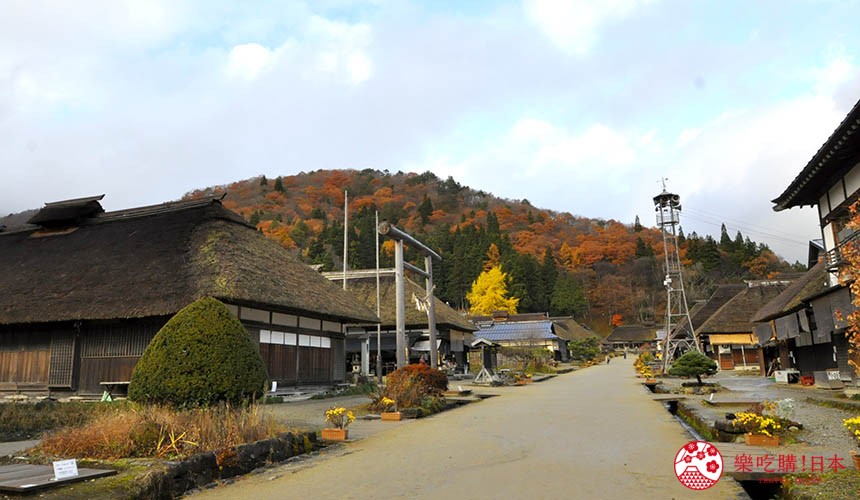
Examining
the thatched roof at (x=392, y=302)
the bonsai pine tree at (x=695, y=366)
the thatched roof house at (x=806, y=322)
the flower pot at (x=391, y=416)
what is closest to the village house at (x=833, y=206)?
the thatched roof house at (x=806, y=322)

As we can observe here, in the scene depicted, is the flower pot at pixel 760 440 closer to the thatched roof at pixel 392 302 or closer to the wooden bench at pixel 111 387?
the wooden bench at pixel 111 387

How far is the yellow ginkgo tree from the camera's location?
220 feet

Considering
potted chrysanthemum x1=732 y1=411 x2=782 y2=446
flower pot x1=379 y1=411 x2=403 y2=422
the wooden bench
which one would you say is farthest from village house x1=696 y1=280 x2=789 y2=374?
the wooden bench

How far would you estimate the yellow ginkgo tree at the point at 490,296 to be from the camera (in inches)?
2640

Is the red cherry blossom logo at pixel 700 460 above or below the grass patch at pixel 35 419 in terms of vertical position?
above

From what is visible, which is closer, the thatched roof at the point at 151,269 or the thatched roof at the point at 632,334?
the thatched roof at the point at 151,269

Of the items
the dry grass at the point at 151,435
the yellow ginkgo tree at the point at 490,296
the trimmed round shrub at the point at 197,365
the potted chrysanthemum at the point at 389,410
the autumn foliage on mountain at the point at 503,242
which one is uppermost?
the autumn foliage on mountain at the point at 503,242

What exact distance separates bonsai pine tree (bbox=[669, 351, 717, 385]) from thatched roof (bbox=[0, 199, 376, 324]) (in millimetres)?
12486

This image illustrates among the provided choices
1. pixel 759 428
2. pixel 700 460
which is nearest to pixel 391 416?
pixel 759 428

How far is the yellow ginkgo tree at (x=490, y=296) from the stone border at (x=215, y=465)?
59.1 m

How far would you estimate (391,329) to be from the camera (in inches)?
1137

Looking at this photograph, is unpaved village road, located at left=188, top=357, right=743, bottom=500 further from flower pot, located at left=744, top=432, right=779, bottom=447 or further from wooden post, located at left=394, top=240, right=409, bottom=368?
wooden post, located at left=394, top=240, right=409, bottom=368

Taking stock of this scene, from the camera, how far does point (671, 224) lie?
32.0 meters

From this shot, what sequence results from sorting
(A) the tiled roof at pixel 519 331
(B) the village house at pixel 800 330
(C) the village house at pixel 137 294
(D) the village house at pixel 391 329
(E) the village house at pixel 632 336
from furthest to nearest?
1. (E) the village house at pixel 632 336
2. (A) the tiled roof at pixel 519 331
3. (D) the village house at pixel 391 329
4. (B) the village house at pixel 800 330
5. (C) the village house at pixel 137 294
